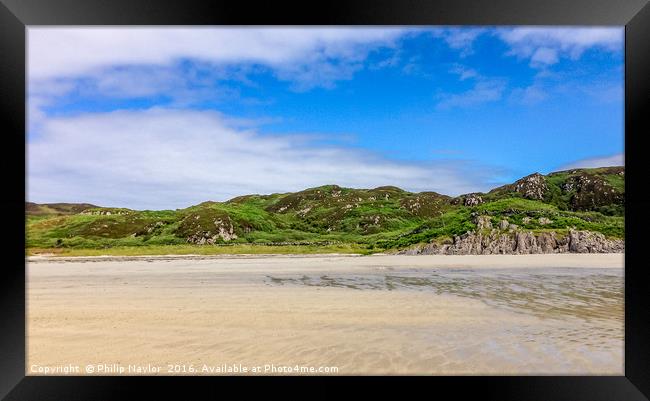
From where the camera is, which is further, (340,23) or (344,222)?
(344,222)

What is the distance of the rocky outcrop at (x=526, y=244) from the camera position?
30516mm

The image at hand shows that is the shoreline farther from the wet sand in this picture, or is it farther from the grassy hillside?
the wet sand

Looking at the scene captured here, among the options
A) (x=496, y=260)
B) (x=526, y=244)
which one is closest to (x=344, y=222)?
(x=526, y=244)

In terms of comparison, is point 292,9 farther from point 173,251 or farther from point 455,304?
point 173,251

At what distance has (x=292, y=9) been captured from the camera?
4.57 metres

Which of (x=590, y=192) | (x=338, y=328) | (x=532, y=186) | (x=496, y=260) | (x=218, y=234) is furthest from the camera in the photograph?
(x=590, y=192)

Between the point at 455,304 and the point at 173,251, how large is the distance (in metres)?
33.3

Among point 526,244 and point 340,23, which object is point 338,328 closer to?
point 340,23

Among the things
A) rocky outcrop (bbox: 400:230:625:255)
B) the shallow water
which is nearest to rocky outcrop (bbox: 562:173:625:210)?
rocky outcrop (bbox: 400:230:625:255)

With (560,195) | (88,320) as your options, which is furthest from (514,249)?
(560,195)

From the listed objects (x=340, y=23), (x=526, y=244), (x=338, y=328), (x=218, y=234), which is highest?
(x=340, y=23)

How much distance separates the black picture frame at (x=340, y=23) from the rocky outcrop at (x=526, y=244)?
27.7 m

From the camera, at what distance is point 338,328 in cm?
716

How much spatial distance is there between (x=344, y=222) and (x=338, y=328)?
270 ft
